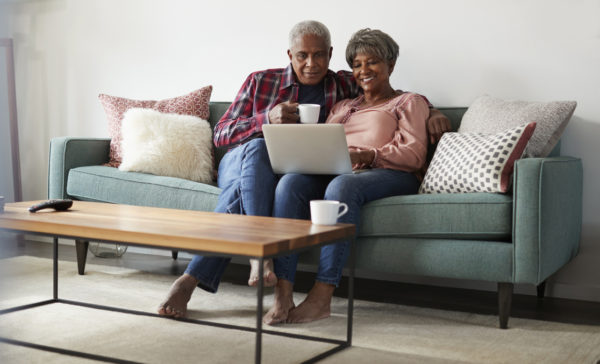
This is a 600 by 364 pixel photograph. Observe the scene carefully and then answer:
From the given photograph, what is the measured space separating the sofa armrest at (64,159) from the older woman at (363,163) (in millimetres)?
1245

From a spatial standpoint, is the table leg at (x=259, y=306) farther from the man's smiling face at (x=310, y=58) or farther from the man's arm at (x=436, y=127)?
the man's smiling face at (x=310, y=58)

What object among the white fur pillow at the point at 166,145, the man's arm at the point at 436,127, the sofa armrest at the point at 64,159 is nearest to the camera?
the man's arm at the point at 436,127

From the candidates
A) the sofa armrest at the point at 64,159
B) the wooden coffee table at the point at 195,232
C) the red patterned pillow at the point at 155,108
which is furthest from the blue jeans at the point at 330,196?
the sofa armrest at the point at 64,159

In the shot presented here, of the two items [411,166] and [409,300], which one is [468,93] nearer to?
[411,166]

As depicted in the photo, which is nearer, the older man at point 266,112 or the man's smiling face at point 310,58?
the older man at point 266,112

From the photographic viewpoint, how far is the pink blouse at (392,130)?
2451 millimetres

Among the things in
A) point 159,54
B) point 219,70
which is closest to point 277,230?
point 219,70

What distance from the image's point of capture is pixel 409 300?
255 cm

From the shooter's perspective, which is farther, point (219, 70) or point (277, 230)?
point (219, 70)

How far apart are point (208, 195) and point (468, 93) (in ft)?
4.10

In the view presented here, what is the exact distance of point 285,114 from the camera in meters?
2.47

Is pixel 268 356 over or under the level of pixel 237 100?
under

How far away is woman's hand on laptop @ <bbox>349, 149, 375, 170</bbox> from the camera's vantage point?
239 centimetres

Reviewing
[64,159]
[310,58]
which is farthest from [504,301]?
[64,159]
